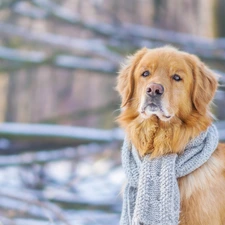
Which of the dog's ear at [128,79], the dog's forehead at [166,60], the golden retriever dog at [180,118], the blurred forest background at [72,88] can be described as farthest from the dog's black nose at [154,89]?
the blurred forest background at [72,88]

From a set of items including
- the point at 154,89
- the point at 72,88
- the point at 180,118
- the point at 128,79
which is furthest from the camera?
the point at 72,88

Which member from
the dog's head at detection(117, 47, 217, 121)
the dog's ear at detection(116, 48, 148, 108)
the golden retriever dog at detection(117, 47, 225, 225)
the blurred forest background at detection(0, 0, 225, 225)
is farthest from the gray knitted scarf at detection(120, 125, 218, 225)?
the blurred forest background at detection(0, 0, 225, 225)

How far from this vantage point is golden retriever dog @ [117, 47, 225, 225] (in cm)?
192

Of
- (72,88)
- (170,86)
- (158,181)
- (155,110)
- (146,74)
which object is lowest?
(158,181)

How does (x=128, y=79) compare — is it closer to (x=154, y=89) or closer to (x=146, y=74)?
(x=146, y=74)

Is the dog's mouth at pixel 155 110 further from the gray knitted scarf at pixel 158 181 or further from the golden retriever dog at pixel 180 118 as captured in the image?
the gray knitted scarf at pixel 158 181

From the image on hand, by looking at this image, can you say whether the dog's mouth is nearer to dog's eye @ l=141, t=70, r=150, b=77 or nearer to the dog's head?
the dog's head

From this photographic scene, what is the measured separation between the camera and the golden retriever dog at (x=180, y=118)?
1922 millimetres

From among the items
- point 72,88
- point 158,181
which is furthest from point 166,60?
point 72,88

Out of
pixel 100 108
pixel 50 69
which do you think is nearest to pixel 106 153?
A: pixel 100 108

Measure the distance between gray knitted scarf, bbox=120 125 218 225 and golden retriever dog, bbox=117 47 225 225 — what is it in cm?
4

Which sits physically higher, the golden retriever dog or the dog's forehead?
the dog's forehead

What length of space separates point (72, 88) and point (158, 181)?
6.67 feet

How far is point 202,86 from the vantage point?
2049 millimetres
